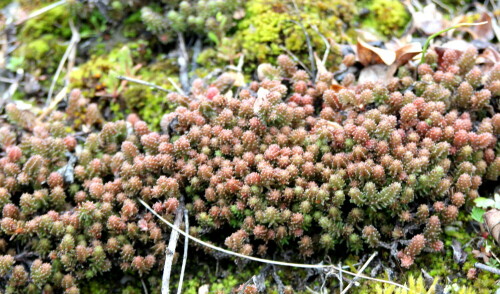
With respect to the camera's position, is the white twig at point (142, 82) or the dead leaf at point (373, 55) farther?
the white twig at point (142, 82)

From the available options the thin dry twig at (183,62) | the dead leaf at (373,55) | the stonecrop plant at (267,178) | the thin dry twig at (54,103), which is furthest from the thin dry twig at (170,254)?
the dead leaf at (373,55)

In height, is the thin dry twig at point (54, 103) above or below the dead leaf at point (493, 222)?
above

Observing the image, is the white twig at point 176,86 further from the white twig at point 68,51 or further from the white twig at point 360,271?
the white twig at point 360,271

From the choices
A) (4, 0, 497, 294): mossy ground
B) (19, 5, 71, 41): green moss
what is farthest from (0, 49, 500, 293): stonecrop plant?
(19, 5, 71, 41): green moss

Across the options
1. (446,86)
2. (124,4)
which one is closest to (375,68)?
(446,86)

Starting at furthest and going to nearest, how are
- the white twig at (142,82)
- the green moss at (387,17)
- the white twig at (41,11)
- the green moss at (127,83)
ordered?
the white twig at (41,11), the green moss at (387,17), the green moss at (127,83), the white twig at (142,82)

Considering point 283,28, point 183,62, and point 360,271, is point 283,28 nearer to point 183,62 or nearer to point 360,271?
point 183,62

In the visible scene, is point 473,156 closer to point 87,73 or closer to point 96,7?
point 87,73
